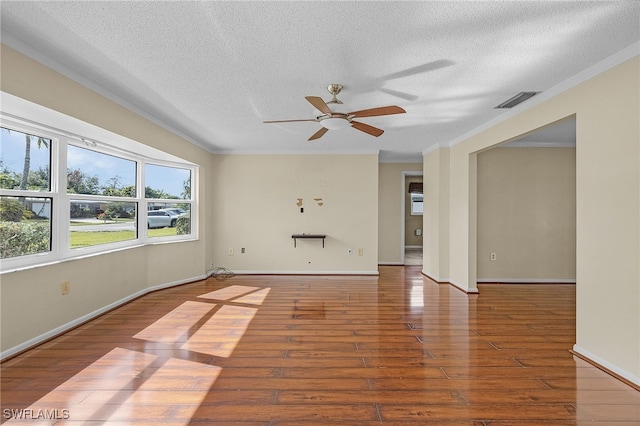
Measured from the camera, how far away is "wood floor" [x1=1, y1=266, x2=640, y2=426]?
1.95m

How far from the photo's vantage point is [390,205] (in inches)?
290

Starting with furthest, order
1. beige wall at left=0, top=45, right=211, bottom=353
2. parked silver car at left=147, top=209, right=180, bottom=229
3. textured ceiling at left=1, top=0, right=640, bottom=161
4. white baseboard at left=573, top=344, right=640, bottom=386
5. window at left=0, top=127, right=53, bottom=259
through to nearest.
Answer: parked silver car at left=147, top=209, right=180, bottom=229 < window at left=0, top=127, right=53, bottom=259 < beige wall at left=0, top=45, right=211, bottom=353 < white baseboard at left=573, top=344, right=640, bottom=386 < textured ceiling at left=1, top=0, right=640, bottom=161

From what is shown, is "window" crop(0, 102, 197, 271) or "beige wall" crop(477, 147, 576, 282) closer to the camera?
"window" crop(0, 102, 197, 271)

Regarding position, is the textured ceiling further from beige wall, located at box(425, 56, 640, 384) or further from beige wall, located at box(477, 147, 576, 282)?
beige wall, located at box(477, 147, 576, 282)

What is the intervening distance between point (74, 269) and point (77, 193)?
89cm

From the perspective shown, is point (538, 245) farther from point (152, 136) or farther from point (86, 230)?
point (86, 230)

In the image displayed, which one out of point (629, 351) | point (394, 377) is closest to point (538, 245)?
point (629, 351)

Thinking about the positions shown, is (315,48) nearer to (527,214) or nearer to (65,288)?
(65,288)

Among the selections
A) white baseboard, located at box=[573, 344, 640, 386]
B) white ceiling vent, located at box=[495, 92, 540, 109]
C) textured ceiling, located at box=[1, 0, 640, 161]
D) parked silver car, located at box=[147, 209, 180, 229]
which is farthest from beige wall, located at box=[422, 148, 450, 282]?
parked silver car, located at box=[147, 209, 180, 229]

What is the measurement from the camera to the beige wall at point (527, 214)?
17.6ft

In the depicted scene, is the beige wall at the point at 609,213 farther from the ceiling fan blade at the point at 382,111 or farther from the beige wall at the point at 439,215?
the beige wall at the point at 439,215

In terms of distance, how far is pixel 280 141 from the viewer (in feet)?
17.2

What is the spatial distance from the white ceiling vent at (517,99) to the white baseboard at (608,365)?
2.42 metres

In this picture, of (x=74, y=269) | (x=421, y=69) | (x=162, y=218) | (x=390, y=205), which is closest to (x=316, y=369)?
(x=421, y=69)
